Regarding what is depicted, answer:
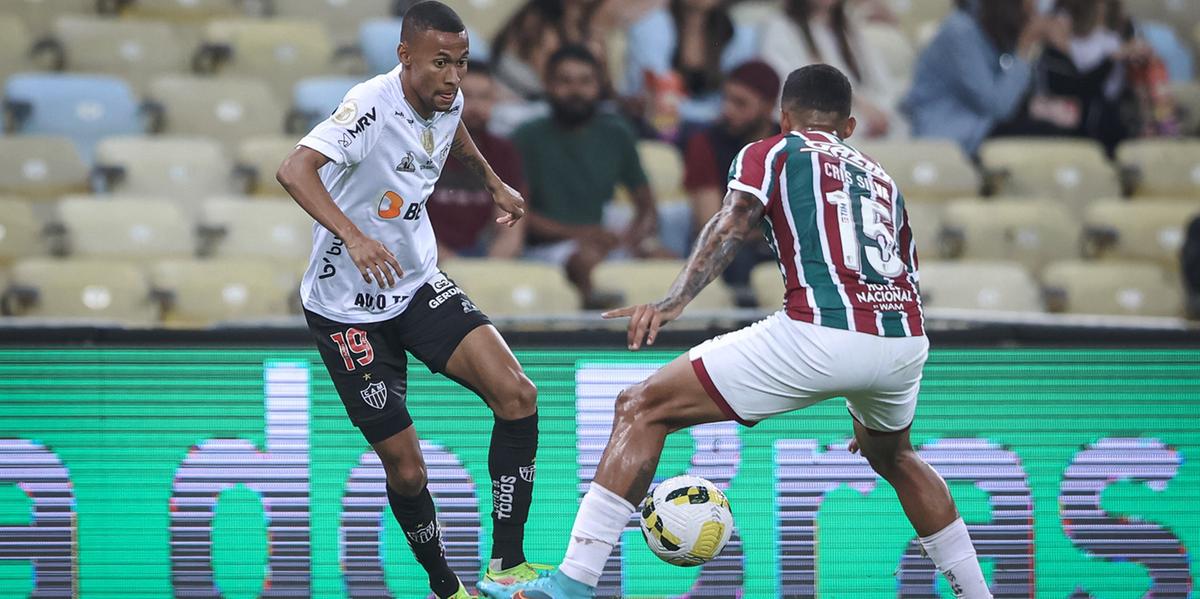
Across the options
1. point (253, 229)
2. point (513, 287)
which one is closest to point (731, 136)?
point (513, 287)

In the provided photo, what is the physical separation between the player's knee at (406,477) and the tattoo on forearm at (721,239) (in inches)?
53.0

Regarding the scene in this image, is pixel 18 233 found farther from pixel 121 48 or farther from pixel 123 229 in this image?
pixel 121 48

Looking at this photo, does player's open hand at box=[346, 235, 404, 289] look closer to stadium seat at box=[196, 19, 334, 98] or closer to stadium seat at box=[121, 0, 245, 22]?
stadium seat at box=[196, 19, 334, 98]

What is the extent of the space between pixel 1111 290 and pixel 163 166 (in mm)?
6706

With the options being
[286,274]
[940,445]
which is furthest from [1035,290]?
[286,274]

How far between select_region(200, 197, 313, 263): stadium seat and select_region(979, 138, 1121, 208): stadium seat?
17.7ft

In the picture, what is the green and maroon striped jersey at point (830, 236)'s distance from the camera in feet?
16.8

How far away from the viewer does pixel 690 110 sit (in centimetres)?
1130

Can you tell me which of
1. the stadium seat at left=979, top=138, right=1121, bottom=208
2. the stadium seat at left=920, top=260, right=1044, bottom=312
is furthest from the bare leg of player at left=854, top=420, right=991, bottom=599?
the stadium seat at left=979, top=138, right=1121, bottom=208

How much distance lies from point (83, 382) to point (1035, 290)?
646cm

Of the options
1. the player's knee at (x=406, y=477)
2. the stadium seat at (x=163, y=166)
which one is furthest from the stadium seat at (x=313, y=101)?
the player's knee at (x=406, y=477)

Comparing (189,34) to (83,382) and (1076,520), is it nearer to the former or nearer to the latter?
(83,382)

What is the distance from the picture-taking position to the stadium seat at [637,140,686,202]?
10812 millimetres

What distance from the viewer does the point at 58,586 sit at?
611 cm
